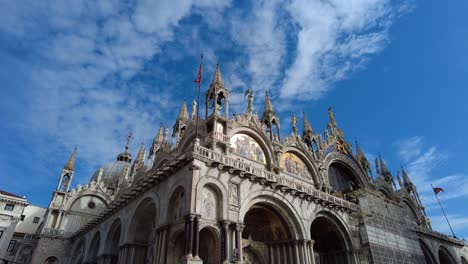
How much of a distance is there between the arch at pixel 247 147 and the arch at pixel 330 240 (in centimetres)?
679

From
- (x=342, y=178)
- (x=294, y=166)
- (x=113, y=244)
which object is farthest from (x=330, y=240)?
(x=113, y=244)

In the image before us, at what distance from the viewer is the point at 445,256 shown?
128 ft

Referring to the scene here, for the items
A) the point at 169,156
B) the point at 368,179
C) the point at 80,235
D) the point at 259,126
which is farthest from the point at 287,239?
the point at 80,235

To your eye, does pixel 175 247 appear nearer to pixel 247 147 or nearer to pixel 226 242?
pixel 226 242

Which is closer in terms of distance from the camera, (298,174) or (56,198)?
(298,174)

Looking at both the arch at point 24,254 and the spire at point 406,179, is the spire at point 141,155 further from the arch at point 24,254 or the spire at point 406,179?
the spire at point 406,179

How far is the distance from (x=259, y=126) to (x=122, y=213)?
14.1m

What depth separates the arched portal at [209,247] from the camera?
17312mm

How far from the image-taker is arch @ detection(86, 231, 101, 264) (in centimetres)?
3085

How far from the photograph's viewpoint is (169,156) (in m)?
29.9

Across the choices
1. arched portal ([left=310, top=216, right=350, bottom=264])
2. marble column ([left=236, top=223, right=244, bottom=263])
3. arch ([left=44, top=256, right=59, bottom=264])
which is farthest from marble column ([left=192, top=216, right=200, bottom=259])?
arch ([left=44, top=256, right=59, bottom=264])

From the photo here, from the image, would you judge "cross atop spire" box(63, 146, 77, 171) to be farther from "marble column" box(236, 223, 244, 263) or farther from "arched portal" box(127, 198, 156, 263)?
"marble column" box(236, 223, 244, 263)

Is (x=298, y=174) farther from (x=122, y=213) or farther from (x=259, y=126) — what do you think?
(x=122, y=213)

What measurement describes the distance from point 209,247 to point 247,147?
9973 millimetres
